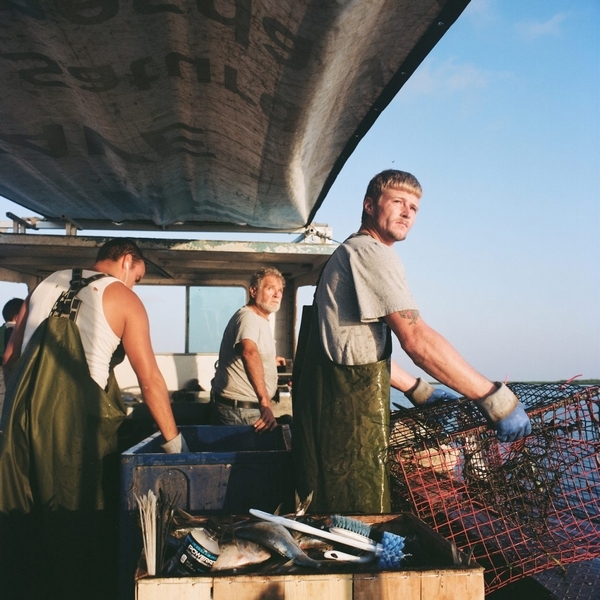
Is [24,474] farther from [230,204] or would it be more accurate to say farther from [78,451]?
[230,204]

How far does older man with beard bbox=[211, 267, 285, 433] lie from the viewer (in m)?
4.85

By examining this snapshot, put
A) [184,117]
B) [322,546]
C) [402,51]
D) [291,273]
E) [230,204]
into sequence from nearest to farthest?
[322,546]
[402,51]
[184,117]
[230,204]
[291,273]

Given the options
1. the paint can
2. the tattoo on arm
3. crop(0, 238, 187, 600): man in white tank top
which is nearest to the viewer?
the paint can

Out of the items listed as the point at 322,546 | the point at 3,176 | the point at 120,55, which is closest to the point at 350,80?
the point at 120,55

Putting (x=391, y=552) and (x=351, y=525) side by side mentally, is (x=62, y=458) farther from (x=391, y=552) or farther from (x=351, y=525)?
(x=391, y=552)

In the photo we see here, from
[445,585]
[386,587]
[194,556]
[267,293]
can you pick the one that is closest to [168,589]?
[194,556]

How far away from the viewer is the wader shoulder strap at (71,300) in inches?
133

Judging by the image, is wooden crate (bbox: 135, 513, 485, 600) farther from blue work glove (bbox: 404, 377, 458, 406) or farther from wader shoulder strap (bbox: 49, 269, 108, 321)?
wader shoulder strap (bbox: 49, 269, 108, 321)

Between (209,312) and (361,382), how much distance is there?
5.71m

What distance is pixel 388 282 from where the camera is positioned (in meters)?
2.45

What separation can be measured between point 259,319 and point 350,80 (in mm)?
2437

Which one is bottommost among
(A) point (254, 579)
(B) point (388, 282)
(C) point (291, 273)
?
(A) point (254, 579)

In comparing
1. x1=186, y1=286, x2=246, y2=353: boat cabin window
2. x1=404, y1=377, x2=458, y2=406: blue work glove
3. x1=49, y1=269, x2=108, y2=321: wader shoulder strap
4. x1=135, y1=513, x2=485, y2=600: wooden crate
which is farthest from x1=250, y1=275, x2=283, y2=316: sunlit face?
x1=135, y1=513, x2=485, y2=600: wooden crate

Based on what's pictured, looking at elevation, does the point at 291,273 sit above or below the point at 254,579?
above
